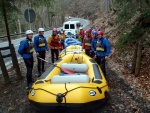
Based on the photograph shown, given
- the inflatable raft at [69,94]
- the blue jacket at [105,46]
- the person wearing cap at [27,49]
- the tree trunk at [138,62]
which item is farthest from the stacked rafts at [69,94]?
the tree trunk at [138,62]

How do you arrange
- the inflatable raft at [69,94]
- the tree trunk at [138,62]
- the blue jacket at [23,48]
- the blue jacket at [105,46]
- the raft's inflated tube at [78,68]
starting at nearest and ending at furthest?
the inflatable raft at [69,94]
the blue jacket at [23,48]
the raft's inflated tube at [78,68]
the blue jacket at [105,46]
the tree trunk at [138,62]

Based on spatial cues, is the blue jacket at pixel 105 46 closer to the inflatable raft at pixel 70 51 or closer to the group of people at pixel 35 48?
the group of people at pixel 35 48

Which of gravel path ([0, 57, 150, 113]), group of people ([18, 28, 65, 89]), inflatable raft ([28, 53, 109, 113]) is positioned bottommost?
gravel path ([0, 57, 150, 113])

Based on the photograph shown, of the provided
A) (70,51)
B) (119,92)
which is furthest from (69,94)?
(70,51)

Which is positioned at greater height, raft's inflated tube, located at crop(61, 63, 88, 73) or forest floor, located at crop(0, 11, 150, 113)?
raft's inflated tube, located at crop(61, 63, 88, 73)

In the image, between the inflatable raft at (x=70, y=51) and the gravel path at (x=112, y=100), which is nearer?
the gravel path at (x=112, y=100)

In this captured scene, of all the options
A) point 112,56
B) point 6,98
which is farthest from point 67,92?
point 112,56

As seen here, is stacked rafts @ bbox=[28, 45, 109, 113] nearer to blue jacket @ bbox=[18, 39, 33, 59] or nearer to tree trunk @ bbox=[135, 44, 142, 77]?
blue jacket @ bbox=[18, 39, 33, 59]

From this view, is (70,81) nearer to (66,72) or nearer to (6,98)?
(66,72)

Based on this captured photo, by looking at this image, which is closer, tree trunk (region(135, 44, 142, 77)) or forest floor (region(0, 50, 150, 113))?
forest floor (region(0, 50, 150, 113))

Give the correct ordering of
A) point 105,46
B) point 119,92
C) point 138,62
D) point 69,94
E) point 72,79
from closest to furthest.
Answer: point 69,94, point 72,79, point 119,92, point 105,46, point 138,62

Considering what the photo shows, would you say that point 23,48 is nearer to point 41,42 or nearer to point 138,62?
point 41,42

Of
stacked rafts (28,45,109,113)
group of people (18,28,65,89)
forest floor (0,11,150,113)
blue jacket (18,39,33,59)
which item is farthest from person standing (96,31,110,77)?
blue jacket (18,39,33,59)

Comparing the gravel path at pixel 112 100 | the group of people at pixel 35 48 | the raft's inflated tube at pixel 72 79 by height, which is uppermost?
the group of people at pixel 35 48
